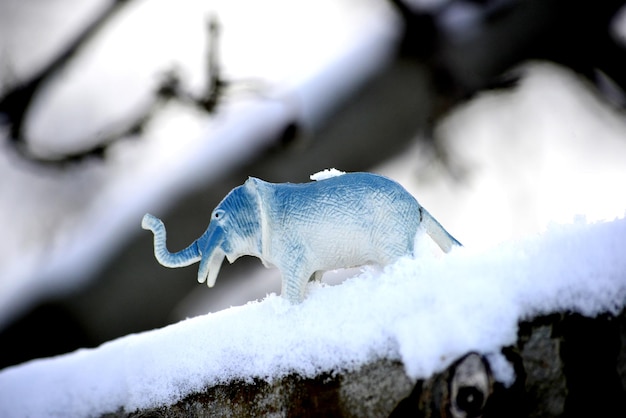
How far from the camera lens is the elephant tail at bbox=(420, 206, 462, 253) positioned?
57cm

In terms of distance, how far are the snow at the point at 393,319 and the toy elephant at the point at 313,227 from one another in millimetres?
23

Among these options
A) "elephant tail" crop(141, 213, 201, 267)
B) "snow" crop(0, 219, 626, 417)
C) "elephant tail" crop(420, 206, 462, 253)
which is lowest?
"snow" crop(0, 219, 626, 417)

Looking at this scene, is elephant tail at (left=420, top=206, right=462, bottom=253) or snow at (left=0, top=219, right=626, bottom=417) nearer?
snow at (left=0, top=219, right=626, bottom=417)

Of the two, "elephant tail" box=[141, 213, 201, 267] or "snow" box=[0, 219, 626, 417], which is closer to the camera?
"snow" box=[0, 219, 626, 417]

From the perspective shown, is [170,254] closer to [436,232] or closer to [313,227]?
[313,227]

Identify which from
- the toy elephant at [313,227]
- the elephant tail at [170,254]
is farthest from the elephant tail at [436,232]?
the elephant tail at [170,254]

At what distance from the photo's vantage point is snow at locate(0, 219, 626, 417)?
41 cm

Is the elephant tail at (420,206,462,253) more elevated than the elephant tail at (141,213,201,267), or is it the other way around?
the elephant tail at (141,213,201,267)

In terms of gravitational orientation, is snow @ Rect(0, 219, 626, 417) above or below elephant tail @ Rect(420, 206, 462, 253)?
below

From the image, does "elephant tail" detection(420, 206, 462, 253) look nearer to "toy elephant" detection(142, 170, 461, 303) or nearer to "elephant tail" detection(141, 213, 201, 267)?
"toy elephant" detection(142, 170, 461, 303)

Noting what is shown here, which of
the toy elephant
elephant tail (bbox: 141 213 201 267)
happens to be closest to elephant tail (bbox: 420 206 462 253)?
the toy elephant

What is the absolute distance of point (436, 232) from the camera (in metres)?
0.58

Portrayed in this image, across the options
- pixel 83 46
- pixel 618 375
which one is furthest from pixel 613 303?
pixel 83 46

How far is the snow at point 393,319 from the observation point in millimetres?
413
